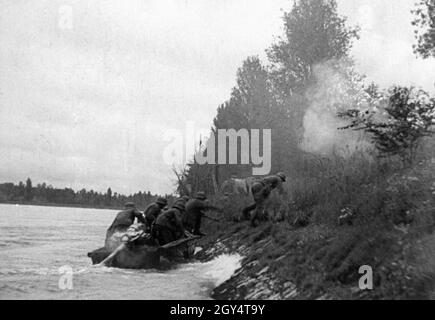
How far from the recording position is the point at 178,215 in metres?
12.0

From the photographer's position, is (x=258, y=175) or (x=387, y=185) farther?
(x=258, y=175)

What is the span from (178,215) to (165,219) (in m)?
0.46

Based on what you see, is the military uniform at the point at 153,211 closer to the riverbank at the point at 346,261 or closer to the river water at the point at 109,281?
the river water at the point at 109,281

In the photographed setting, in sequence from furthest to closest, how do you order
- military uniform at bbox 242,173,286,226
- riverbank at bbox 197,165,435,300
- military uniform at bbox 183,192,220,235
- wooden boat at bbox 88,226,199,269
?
military uniform at bbox 183,192,220,235, military uniform at bbox 242,173,286,226, wooden boat at bbox 88,226,199,269, riverbank at bbox 197,165,435,300

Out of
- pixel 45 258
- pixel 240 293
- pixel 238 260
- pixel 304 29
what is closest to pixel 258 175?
pixel 304 29

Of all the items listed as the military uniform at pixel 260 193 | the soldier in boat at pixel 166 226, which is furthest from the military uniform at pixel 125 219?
the military uniform at pixel 260 193

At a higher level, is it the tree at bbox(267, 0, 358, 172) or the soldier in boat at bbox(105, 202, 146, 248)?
the tree at bbox(267, 0, 358, 172)

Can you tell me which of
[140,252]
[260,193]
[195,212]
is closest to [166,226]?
[140,252]

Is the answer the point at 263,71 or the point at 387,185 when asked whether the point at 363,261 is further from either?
the point at 263,71

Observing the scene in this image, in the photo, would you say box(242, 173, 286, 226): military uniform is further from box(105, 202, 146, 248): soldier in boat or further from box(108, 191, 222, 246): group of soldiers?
box(105, 202, 146, 248): soldier in boat

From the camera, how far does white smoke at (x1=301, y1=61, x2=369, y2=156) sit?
874 inches

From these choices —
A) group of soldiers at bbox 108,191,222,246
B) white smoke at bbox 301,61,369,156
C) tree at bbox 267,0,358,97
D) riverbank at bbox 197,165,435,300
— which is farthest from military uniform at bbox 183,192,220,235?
tree at bbox 267,0,358,97
